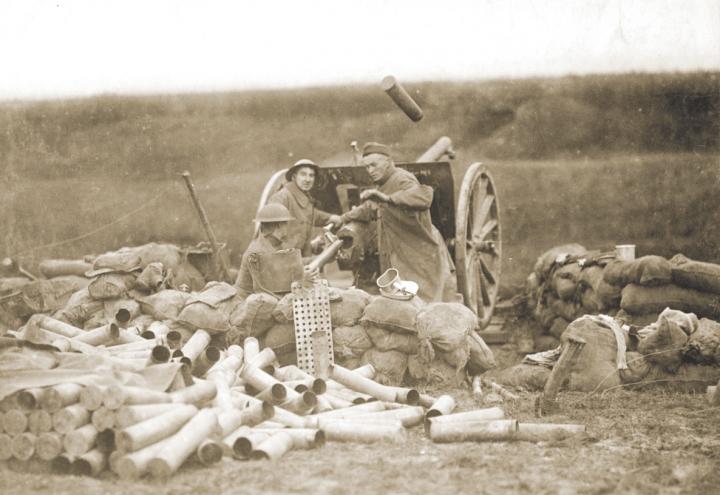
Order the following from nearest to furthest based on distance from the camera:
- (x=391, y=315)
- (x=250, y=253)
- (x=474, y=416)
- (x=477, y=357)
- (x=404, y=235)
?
(x=474, y=416) < (x=391, y=315) < (x=477, y=357) < (x=250, y=253) < (x=404, y=235)

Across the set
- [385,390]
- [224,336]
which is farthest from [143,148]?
[385,390]

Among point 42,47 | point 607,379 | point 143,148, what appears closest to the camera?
point 607,379

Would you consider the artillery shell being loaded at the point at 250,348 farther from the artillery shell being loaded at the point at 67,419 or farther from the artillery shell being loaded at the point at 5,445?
the artillery shell being loaded at the point at 5,445

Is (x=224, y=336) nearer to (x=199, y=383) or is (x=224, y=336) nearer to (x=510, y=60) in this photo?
(x=199, y=383)

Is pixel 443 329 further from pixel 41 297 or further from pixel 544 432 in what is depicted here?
pixel 41 297

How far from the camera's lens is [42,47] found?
43.1 feet

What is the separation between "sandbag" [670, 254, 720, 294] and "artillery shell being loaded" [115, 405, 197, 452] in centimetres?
479

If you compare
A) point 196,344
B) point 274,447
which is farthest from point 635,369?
point 196,344

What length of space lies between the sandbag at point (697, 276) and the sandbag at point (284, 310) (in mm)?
3558

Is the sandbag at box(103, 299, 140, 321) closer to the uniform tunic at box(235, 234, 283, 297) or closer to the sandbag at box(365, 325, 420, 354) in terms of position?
the uniform tunic at box(235, 234, 283, 297)

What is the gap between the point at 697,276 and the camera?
7.71m

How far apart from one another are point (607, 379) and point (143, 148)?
9.58 m

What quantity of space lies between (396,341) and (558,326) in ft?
11.6

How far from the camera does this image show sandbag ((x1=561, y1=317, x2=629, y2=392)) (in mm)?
6863
